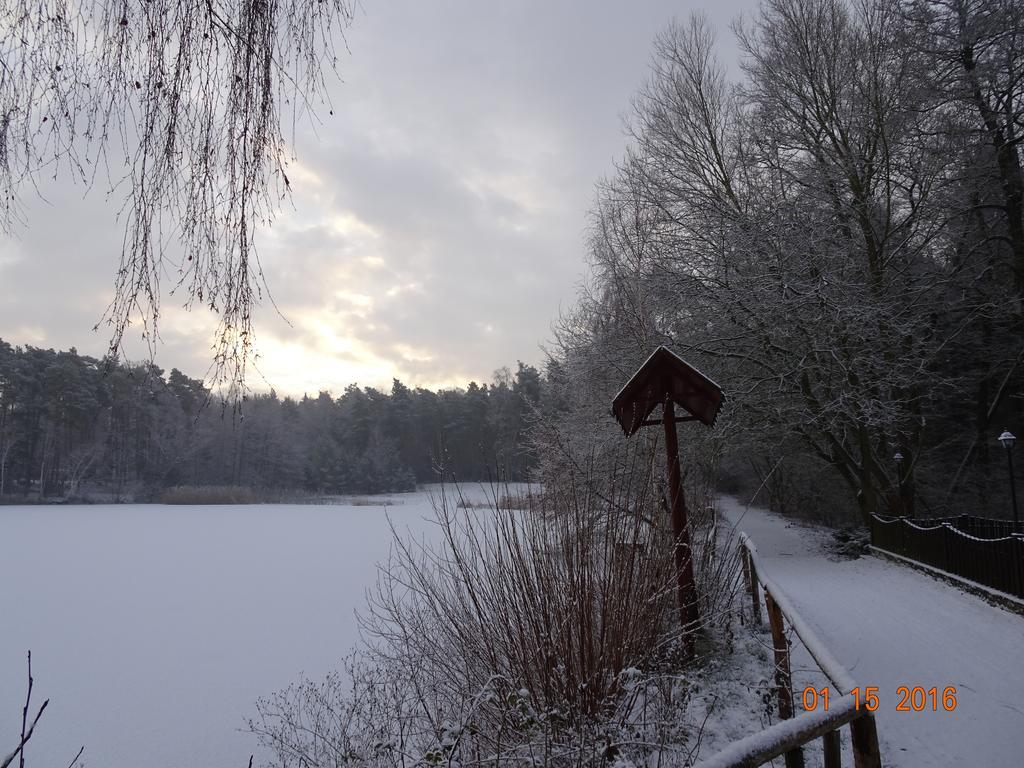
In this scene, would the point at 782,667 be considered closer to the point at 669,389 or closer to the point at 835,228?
the point at 669,389

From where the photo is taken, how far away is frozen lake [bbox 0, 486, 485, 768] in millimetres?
7730

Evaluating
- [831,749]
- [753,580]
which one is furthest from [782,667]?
[753,580]

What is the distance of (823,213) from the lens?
1404 cm

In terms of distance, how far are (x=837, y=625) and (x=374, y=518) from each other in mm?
25777

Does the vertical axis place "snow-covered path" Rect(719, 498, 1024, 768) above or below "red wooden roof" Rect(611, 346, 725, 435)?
below

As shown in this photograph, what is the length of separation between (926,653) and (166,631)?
12400mm

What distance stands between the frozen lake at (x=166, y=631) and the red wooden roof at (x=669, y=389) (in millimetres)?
1515

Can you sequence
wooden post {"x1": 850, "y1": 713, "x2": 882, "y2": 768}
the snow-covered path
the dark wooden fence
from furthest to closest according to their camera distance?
the dark wooden fence
the snow-covered path
wooden post {"x1": 850, "y1": 713, "x2": 882, "y2": 768}

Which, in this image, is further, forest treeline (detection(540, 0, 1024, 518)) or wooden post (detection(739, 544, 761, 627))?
forest treeline (detection(540, 0, 1024, 518))

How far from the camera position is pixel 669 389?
5320mm

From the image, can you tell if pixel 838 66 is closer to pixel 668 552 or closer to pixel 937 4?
pixel 937 4

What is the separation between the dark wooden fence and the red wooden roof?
498 cm

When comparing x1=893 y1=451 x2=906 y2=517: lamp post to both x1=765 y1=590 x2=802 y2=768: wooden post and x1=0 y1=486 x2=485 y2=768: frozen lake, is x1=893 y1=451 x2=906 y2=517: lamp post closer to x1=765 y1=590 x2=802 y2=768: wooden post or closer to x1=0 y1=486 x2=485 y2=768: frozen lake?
x1=0 y1=486 x2=485 y2=768: frozen lake

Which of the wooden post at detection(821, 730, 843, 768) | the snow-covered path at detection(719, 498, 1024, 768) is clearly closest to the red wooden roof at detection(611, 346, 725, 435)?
the snow-covered path at detection(719, 498, 1024, 768)
